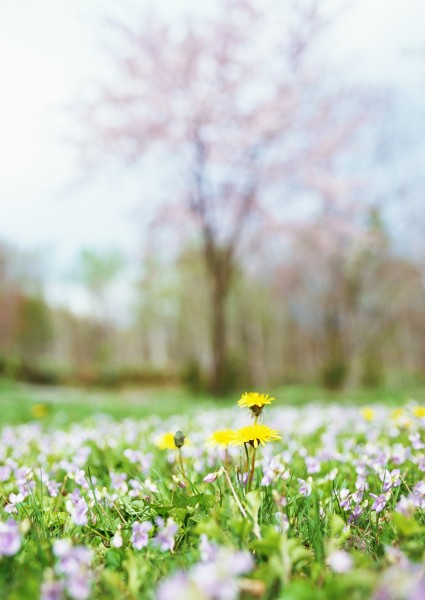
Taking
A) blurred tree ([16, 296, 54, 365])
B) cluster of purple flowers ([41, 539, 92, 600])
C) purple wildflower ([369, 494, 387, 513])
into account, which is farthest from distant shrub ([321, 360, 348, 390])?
blurred tree ([16, 296, 54, 365])

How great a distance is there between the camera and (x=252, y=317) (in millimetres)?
27922

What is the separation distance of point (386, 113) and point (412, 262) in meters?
6.50

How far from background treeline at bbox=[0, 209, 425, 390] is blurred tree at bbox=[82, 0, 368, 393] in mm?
2414

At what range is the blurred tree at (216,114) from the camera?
13.8 m

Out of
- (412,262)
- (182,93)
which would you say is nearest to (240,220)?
(182,93)

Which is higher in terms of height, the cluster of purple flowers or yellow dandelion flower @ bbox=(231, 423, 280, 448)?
yellow dandelion flower @ bbox=(231, 423, 280, 448)

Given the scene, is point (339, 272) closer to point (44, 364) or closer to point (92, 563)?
point (44, 364)

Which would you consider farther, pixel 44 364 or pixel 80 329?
pixel 80 329

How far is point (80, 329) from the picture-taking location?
43594 millimetres

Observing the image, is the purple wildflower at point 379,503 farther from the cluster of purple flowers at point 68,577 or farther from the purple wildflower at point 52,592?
the purple wildflower at point 52,592

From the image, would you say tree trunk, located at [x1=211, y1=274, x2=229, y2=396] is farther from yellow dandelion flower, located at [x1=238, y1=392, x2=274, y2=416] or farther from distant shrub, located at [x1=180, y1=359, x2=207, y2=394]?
yellow dandelion flower, located at [x1=238, y1=392, x2=274, y2=416]

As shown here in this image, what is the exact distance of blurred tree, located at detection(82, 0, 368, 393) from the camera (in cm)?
1377

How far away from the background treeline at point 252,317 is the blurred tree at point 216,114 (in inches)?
95.1

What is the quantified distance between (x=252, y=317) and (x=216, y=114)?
1560 cm
